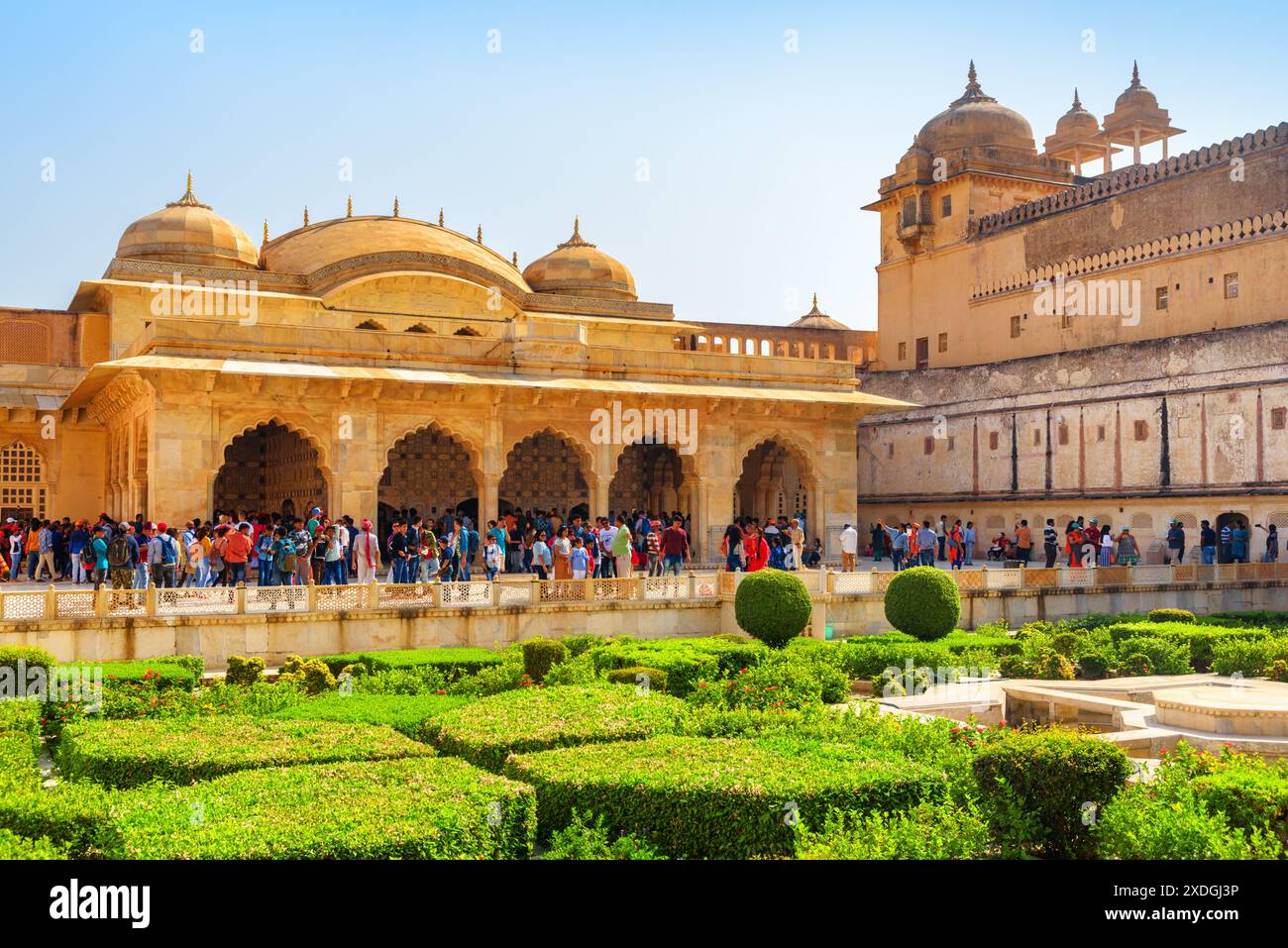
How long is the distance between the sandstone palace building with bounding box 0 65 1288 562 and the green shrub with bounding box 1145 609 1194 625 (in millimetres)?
6212

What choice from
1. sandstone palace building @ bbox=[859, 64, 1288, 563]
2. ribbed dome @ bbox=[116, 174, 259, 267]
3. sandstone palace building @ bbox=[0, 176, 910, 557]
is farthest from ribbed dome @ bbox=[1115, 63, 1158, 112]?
ribbed dome @ bbox=[116, 174, 259, 267]

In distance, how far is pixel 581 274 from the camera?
32250 mm

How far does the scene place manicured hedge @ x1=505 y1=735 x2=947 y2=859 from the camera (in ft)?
22.6

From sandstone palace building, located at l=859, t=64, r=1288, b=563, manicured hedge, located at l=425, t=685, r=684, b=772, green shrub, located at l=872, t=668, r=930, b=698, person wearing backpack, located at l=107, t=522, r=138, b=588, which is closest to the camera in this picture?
manicured hedge, located at l=425, t=685, r=684, b=772

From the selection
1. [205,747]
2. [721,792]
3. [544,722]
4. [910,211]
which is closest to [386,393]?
[544,722]

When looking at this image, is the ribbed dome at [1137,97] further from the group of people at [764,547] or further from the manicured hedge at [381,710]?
the manicured hedge at [381,710]

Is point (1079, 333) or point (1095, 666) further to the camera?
point (1079, 333)

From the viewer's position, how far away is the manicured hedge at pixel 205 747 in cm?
806

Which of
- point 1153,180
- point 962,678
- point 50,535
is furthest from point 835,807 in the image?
point 1153,180

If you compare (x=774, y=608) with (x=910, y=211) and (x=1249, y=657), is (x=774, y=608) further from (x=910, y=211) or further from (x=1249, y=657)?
(x=910, y=211)

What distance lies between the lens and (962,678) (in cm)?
1438

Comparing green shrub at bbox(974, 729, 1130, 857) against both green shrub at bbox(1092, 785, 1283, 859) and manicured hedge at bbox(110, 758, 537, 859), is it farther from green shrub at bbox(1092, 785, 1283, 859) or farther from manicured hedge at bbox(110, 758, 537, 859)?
manicured hedge at bbox(110, 758, 537, 859)

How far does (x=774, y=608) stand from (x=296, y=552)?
Result: 6.51 m
